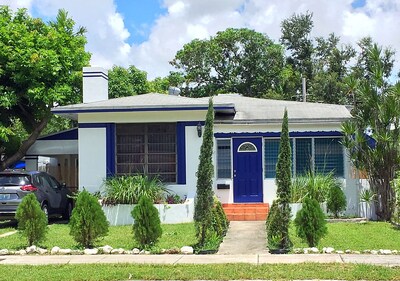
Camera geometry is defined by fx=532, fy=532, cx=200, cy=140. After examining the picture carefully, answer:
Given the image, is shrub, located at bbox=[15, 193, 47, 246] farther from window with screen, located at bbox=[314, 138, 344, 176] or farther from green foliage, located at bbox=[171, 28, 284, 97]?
green foliage, located at bbox=[171, 28, 284, 97]

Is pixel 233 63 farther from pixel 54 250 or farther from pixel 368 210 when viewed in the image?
A: pixel 54 250

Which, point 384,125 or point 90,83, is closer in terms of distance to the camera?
point 384,125

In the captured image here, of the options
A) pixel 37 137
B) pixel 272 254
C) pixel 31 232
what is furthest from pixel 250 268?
pixel 37 137

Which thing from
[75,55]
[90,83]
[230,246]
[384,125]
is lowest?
[230,246]

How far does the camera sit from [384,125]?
15.7 metres

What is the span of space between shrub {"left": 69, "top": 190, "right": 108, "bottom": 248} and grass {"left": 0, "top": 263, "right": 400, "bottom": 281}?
1.97 m

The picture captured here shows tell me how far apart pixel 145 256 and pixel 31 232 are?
2.78 m

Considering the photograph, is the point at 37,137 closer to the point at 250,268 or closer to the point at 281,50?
the point at 250,268

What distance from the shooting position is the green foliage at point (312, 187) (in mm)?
Result: 16203

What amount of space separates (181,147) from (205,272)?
8.48 m

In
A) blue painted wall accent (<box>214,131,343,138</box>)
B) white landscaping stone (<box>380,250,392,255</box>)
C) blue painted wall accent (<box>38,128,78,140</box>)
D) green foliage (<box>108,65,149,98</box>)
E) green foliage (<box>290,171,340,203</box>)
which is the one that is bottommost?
white landscaping stone (<box>380,250,392,255</box>)

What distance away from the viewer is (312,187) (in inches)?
640

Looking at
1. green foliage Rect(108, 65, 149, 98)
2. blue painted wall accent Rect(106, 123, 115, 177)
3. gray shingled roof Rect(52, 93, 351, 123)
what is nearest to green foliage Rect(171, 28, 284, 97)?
green foliage Rect(108, 65, 149, 98)

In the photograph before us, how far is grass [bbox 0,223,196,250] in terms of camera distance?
11859mm
